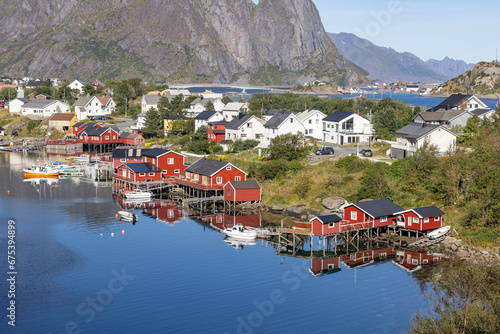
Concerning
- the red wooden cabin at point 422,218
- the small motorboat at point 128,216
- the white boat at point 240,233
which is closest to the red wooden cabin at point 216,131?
the small motorboat at point 128,216

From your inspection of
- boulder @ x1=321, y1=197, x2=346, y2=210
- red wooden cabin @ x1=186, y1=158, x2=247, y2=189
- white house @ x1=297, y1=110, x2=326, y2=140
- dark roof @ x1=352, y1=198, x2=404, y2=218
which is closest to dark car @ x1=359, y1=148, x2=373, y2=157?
boulder @ x1=321, y1=197, x2=346, y2=210

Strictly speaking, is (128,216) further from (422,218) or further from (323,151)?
(323,151)

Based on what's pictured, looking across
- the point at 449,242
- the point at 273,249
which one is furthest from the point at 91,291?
the point at 449,242

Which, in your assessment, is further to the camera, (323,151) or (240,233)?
(323,151)

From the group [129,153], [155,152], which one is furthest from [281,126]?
[129,153]

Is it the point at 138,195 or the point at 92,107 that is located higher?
the point at 92,107

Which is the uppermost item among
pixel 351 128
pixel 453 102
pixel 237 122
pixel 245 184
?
pixel 453 102
